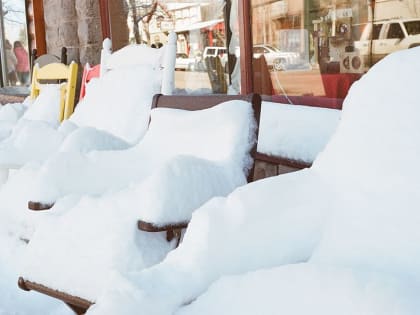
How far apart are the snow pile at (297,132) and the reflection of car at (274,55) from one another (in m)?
0.95

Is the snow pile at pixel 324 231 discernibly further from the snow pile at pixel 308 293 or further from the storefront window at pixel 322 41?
the storefront window at pixel 322 41

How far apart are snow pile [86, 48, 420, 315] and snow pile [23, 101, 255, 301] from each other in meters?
0.32

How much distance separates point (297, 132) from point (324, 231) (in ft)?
4.21

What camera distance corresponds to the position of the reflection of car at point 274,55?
372 cm

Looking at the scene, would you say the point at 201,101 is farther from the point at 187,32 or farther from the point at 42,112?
the point at 187,32

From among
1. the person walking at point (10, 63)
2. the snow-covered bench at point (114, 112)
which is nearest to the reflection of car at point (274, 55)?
the snow-covered bench at point (114, 112)

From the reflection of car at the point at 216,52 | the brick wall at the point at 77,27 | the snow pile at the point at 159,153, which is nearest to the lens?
the snow pile at the point at 159,153

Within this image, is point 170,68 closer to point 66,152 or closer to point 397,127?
point 66,152

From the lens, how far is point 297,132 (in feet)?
8.10

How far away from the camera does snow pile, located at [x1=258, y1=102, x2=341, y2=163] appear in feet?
7.61

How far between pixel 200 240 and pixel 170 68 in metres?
1.73

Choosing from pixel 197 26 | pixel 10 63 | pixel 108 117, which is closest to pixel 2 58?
pixel 10 63

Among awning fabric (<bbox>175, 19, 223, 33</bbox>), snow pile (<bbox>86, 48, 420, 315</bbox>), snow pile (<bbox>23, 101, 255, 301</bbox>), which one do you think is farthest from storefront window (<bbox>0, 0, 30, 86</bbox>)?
snow pile (<bbox>86, 48, 420, 315</bbox>)

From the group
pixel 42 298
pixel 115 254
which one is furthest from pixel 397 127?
pixel 42 298
